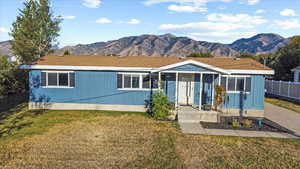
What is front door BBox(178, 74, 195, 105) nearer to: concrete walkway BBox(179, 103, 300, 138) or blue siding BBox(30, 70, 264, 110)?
blue siding BBox(30, 70, 264, 110)

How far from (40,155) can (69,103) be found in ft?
22.7

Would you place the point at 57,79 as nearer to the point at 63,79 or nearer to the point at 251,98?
the point at 63,79

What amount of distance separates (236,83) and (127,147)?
8.59m

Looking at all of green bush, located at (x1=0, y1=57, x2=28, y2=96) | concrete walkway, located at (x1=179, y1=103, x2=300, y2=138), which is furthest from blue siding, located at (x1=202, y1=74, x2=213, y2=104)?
green bush, located at (x1=0, y1=57, x2=28, y2=96)

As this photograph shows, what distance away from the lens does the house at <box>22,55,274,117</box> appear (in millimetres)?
12211

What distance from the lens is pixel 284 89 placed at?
19203mm

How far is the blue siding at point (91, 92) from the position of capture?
493 inches

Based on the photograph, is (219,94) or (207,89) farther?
(207,89)

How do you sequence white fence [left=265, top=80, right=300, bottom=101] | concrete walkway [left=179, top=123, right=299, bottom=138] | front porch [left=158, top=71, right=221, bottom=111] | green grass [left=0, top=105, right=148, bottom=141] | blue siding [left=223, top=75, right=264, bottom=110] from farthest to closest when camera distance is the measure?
white fence [left=265, top=80, right=300, bottom=101], front porch [left=158, top=71, right=221, bottom=111], blue siding [left=223, top=75, right=264, bottom=110], concrete walkway [left=179, top=123, right=299, bottom=138], green grass [left=0, top=105, right=148, bottom=141]

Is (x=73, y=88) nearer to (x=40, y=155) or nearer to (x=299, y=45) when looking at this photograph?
(x=40, y=155)

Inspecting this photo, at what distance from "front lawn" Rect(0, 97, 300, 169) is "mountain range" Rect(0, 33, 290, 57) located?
9617 cm

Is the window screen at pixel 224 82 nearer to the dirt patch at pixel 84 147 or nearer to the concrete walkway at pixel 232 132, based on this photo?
the concrete walkway at pixel 232 132

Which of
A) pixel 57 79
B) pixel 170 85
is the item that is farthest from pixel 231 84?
pixel 57 79

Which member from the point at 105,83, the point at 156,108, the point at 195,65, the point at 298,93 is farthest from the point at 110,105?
the point at 298,93
